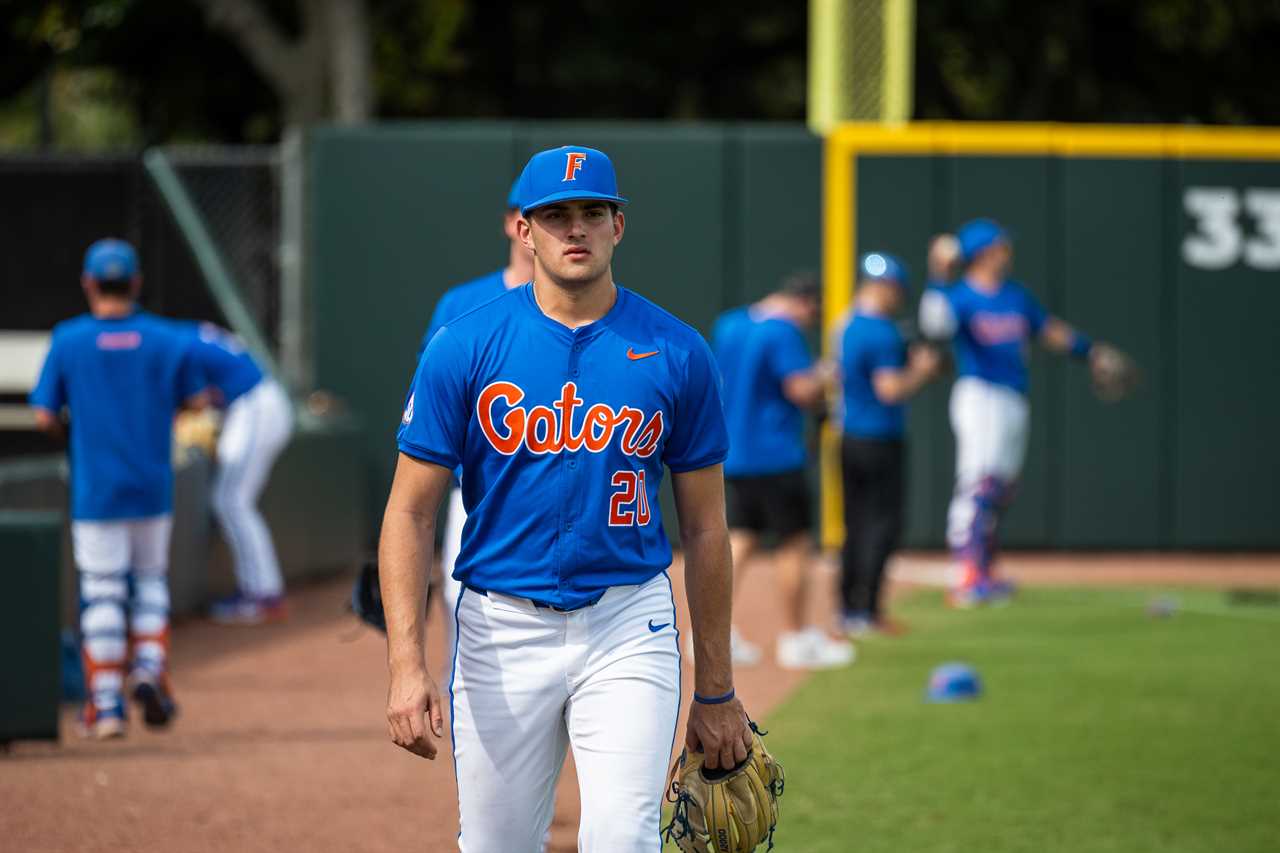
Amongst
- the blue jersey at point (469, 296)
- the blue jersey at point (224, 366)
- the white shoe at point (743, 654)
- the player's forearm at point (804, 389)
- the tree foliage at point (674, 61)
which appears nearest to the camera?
the blue jersey at point (469, 296)

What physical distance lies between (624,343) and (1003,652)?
658 cm

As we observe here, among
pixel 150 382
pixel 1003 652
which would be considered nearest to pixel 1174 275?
pixel 1003 652

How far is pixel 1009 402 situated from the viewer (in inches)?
478

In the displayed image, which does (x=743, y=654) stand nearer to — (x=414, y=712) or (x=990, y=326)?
(x=990, y=326)

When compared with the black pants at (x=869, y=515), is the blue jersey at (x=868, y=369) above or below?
above

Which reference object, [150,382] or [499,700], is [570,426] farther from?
[150,382]

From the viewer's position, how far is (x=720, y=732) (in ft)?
14.0

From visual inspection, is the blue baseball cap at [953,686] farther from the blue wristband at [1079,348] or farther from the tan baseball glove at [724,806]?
the tan baseball glove at [724,806]

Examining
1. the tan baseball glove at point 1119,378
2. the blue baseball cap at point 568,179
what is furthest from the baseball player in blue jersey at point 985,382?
the blue baseball cap at point 568,179

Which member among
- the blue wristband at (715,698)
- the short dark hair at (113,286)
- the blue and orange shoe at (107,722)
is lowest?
the blue and orange shoe at (107,722)

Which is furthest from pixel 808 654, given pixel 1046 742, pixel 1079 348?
pixel 1079 348

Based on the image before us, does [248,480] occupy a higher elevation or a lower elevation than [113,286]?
lower

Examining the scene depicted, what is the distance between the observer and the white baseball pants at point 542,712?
13.5ft

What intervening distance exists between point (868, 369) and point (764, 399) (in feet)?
3.73
